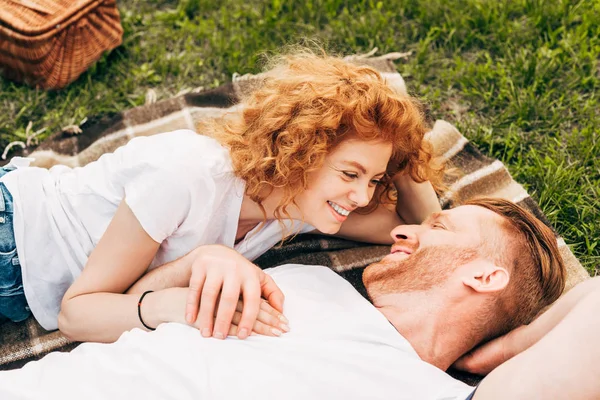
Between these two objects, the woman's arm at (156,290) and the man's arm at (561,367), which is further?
the woman's arm at (156,290)

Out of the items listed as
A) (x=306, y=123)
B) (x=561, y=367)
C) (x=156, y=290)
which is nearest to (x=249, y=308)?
(x=156, y=290)

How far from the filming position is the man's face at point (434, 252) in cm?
Answer: 244

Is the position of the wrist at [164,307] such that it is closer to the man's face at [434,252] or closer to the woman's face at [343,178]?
the woman's face at [343,178]

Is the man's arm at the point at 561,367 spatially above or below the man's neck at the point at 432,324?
above

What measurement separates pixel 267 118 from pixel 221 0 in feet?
7.80

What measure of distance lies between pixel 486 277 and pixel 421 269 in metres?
0.25

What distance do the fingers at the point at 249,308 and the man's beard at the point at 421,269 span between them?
0.53 metres

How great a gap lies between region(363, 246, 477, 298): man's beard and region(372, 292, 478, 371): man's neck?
5 centimetres

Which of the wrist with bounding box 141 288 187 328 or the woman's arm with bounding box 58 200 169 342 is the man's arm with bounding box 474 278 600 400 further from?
the woman's arm with bounding box 58 200 169 342

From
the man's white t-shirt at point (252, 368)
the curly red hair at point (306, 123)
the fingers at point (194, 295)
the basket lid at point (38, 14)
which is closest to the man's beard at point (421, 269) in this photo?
the man's white t-shirt at point (252, 368)

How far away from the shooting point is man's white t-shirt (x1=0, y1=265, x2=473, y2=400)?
2.10m

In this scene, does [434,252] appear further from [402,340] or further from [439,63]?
[439,63]

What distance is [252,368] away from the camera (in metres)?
2.14

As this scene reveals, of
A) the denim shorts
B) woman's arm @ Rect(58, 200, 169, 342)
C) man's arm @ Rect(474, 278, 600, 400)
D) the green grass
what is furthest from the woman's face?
→ the green grass
